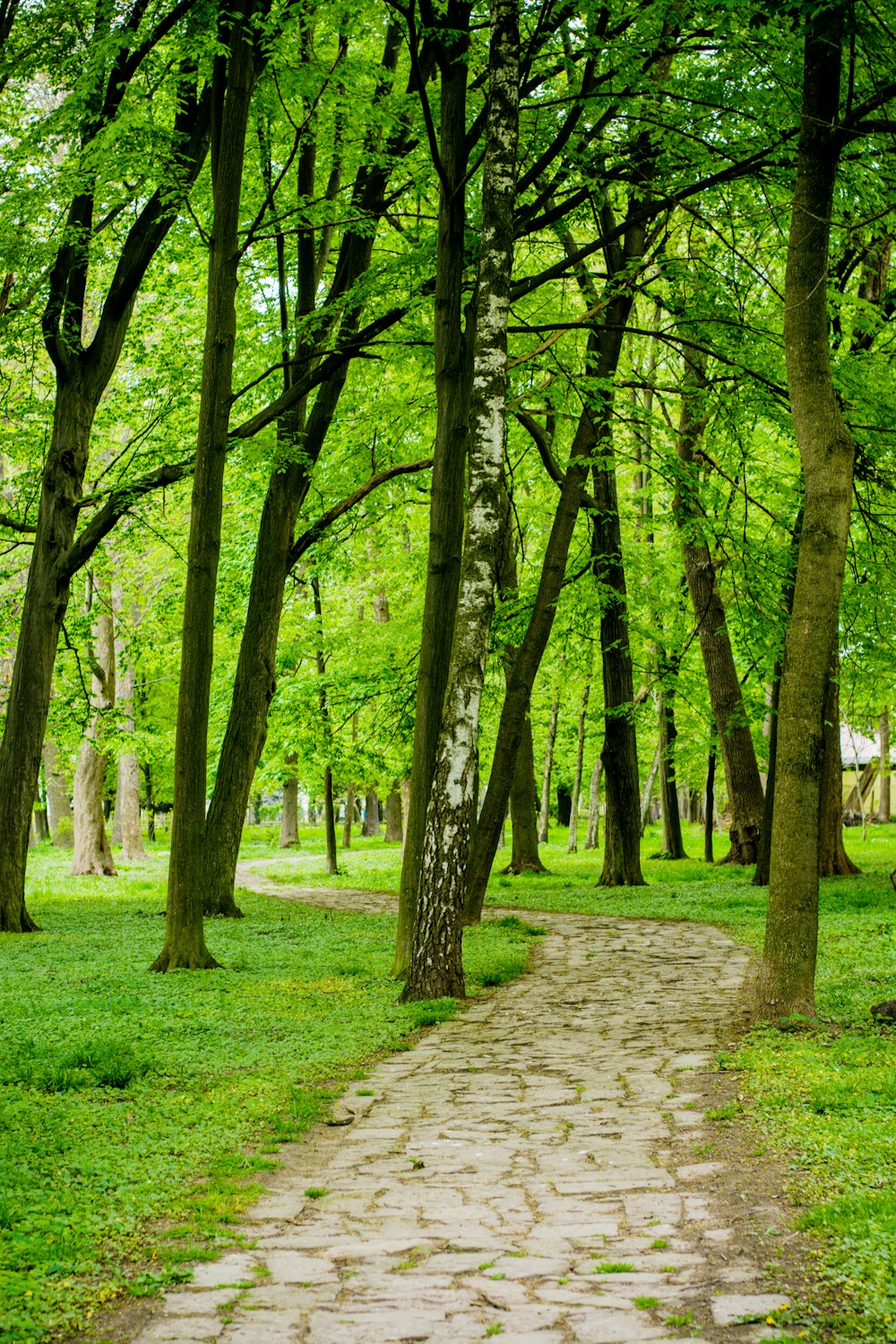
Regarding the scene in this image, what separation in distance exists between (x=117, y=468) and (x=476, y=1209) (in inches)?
594

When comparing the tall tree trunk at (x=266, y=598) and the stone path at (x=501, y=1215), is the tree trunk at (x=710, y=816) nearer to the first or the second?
the tall tree trunk at (x=266, y=598)

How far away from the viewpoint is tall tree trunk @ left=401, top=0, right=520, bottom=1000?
907cm

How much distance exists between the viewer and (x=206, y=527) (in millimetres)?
10898

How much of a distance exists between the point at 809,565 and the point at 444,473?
3.99m

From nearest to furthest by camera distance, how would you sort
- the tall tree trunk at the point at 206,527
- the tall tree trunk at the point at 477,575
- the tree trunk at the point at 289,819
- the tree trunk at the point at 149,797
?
the tall tree trunk at the point at 477,575 → the tall tree trunk at the point at 206,527 → the tree trunk at the point at 289,819 → the tree trunk at the point at 149,797

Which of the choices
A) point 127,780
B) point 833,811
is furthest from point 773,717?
point 127,780

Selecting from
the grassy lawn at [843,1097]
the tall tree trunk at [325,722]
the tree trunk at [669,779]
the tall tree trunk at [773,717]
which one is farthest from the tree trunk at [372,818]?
the grassy lawn at [843,1097]

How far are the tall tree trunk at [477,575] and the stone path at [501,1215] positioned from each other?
112 cm

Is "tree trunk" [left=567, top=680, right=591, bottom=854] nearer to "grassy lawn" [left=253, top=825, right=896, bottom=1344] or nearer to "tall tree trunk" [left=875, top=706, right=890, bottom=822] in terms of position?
"tall tree trunk" [left=875, top=706, right=890, bottom=822]

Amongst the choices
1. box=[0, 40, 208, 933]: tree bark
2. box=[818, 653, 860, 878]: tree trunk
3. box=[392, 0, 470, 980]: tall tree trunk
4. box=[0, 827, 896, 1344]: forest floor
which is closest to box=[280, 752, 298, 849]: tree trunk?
box=[818, 653, 860, 878]: tree trunk

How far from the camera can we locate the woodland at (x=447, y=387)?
908 centimetres

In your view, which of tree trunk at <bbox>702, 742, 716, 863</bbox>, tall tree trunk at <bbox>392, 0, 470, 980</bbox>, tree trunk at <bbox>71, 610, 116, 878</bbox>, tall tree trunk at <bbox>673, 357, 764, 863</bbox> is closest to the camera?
tall tree trunk at <bbox>392, 0, 470, 980</bbox>

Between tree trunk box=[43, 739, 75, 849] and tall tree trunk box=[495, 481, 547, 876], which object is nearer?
tall tree trunk box=[495, 481, 547, 876]

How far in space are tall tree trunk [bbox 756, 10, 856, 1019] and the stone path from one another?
0.91m
